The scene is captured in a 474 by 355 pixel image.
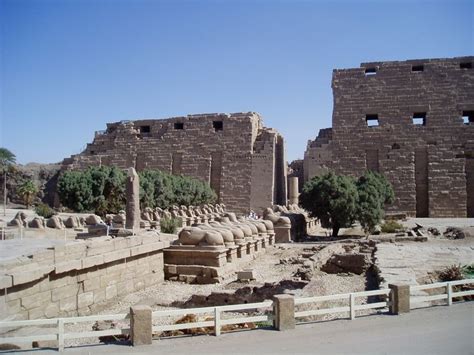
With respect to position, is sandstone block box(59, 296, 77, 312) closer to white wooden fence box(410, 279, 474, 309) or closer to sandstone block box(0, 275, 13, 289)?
sandstone block box(0, 275, 13, 289)

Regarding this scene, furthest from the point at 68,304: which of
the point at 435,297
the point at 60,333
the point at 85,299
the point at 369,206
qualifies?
the point at 369,206

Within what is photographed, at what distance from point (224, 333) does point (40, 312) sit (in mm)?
3134

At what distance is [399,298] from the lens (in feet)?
21.9

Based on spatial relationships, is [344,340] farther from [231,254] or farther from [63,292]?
[231,254]

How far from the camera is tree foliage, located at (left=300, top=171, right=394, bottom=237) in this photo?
19.2m

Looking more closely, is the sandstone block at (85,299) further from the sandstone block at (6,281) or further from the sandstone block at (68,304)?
the sandstone block at (6,281)

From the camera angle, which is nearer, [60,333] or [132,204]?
[60,333]

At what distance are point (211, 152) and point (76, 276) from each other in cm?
2533

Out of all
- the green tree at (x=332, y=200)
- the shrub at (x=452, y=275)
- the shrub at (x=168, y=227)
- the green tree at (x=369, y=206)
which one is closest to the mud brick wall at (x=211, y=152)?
the green tree at (x=332, y=200)

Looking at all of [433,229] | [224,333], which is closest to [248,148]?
[433,229]

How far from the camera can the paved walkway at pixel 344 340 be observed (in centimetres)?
532

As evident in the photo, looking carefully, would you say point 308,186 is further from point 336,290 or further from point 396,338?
point 396,338

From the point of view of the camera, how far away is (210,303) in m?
8.55

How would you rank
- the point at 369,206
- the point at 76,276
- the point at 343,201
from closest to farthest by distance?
the point at 76,276 < the point at 343,201 < the point at 369,206
